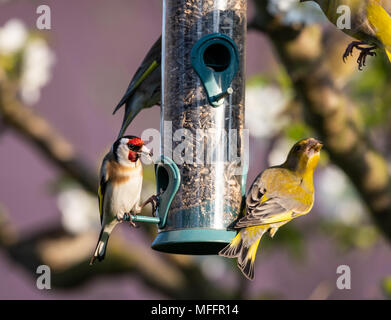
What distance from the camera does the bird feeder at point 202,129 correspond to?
17.6 feet

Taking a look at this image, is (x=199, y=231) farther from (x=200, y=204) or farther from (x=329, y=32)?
(x=329, y=32)

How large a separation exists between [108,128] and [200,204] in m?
10.4

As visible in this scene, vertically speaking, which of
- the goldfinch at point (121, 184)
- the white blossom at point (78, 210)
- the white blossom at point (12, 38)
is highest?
the white blossom at point (12, 38)

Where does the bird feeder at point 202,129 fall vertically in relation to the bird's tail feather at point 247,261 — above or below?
above

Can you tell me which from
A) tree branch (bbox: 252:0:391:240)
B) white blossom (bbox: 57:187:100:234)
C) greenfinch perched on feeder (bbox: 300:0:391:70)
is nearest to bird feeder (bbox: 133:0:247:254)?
greenfinch perched on feeder (bbox: 300:0:391:70)

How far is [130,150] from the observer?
5457 millimetres

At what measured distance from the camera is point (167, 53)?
18.8ft

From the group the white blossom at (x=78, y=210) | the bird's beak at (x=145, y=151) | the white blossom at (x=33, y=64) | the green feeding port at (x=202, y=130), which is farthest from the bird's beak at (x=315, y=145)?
the white blossom at (x=78, y=210)

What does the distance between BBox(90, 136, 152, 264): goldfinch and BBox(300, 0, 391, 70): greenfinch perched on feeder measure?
152 centimetres

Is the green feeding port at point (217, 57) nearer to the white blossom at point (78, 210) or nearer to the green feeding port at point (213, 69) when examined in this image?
the green feeding port at point (213, 69)

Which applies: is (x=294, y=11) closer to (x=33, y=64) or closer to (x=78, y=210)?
(x=33, y=64)

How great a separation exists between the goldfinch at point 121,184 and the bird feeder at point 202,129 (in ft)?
0.63

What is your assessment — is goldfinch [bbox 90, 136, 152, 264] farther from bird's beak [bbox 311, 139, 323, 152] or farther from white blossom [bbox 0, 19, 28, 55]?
white blossom [bbox 0, 19, 28, 55]

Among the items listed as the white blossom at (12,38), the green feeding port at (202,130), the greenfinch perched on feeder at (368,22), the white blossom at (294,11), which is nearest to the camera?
the greenfinch perched on feeder at (368,22)
